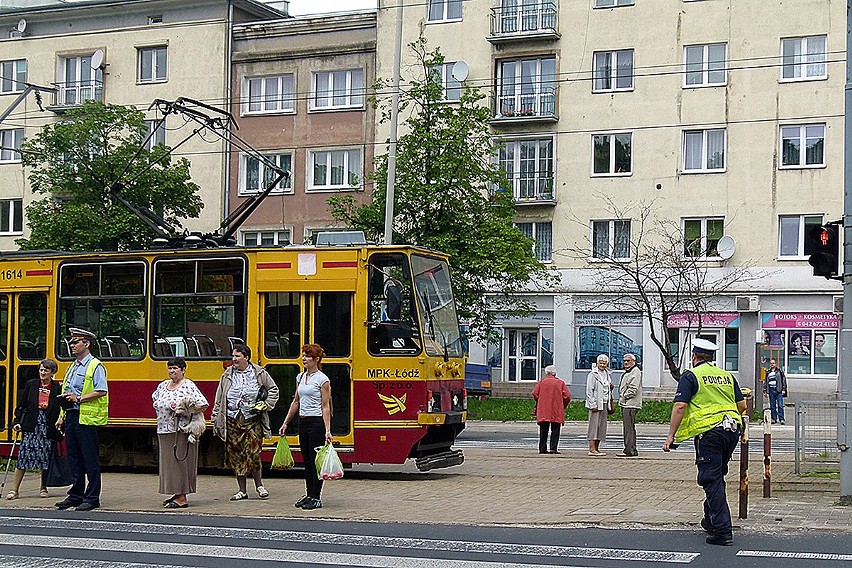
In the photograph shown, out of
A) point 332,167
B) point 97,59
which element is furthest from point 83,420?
point 97,59

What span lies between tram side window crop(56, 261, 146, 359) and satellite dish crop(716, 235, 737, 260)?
26.9 meters

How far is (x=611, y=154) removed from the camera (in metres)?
42.9

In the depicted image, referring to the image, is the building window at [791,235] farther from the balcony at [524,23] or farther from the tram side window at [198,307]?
the tram side window at [198,307]

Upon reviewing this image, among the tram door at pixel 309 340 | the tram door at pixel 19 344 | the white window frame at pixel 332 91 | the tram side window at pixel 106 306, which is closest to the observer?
the tram door at pixel 309 340

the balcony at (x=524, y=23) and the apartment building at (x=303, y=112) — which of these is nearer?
the balcony at (x=524, y=23)

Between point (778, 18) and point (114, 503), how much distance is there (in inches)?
1269

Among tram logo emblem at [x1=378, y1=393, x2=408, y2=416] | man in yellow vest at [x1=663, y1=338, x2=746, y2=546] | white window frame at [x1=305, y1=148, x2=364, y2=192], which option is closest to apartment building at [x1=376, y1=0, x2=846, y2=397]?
white window frame at [x1=305, y1=148, x2=364, y2=192]

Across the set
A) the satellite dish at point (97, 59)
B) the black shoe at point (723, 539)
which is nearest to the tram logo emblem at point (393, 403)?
the black shoe at point (723, 539)

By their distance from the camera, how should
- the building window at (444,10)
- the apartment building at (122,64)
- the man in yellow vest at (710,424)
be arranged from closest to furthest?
the man in yellow vest at (710,424) → the building window at (444,10) → the apartment building at (122,64)

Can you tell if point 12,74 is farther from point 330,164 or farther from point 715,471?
point 715,471

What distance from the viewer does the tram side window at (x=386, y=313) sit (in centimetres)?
1628

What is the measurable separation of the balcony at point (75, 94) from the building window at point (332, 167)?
9.61 metres

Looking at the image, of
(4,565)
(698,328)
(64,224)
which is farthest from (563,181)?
(4,565)

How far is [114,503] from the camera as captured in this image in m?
14.1
